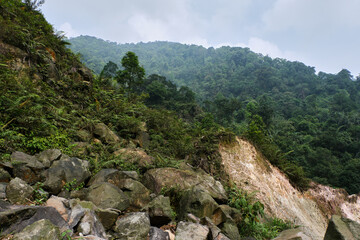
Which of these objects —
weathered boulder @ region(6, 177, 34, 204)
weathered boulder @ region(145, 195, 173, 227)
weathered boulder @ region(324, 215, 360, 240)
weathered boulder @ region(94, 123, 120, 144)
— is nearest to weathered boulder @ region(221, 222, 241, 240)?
weathered boulder @ region(145, 195, 173, 227)

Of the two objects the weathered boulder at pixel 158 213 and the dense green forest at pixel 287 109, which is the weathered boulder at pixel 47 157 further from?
the dense green forest at pixel 287 109

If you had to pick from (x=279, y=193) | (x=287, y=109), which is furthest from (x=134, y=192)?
(x=287, y=109)

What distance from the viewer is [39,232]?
7.77 feet

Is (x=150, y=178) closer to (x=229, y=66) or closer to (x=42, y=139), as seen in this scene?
(x=42, y=139)

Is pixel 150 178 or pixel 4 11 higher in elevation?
pixel 4 11

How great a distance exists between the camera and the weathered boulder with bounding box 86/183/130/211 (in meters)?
3.92

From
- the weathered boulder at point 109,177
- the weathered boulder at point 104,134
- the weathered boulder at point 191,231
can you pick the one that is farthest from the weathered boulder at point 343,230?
the weathered boulder at point 104,134

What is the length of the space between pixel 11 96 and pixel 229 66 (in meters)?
119

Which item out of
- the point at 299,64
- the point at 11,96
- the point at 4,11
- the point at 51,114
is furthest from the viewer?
the point at 299,64

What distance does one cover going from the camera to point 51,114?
6.63 meters

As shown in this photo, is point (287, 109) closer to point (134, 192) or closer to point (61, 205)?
point (134, 192)

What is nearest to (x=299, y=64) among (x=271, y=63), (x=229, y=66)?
(x=271, y=63)

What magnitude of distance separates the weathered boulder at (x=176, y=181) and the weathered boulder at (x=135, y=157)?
1.62 feet

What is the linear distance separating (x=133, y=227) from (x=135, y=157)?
320 cm
